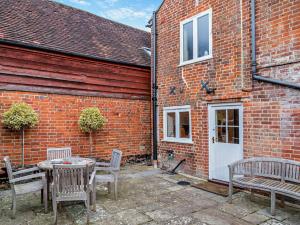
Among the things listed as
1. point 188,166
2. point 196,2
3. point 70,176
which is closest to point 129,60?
point 196,2

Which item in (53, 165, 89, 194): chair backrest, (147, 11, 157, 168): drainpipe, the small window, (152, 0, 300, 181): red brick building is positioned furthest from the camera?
(147, 11, 157, 168): drainpipe

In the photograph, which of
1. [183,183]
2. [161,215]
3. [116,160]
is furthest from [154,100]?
[161,215]

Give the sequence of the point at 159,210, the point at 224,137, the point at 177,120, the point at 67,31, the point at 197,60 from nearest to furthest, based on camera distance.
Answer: the point at 159,210 → the point at 224,137 → the point at 197,60 → the point at 177,120 → the point at 67,31

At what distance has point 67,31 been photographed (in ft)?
26.8

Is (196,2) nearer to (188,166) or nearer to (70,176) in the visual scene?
(188,166)

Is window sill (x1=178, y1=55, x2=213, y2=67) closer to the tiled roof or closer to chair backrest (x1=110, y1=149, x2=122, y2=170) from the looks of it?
the tiled roof

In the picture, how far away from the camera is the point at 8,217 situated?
160 inches

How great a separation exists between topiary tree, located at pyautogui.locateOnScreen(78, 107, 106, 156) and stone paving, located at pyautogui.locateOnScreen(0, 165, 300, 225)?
2066 mm

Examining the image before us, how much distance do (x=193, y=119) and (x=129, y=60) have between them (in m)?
3.37

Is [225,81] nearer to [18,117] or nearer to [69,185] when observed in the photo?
[69,185]

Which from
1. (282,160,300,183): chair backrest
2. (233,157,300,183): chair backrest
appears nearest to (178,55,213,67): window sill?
(233,157,300,183): chair backrest

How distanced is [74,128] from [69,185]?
11.8ft

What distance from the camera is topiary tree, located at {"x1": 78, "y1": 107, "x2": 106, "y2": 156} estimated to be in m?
6.96

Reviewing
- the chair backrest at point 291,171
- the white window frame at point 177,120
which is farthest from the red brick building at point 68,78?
the chair backrest at point 291,171
